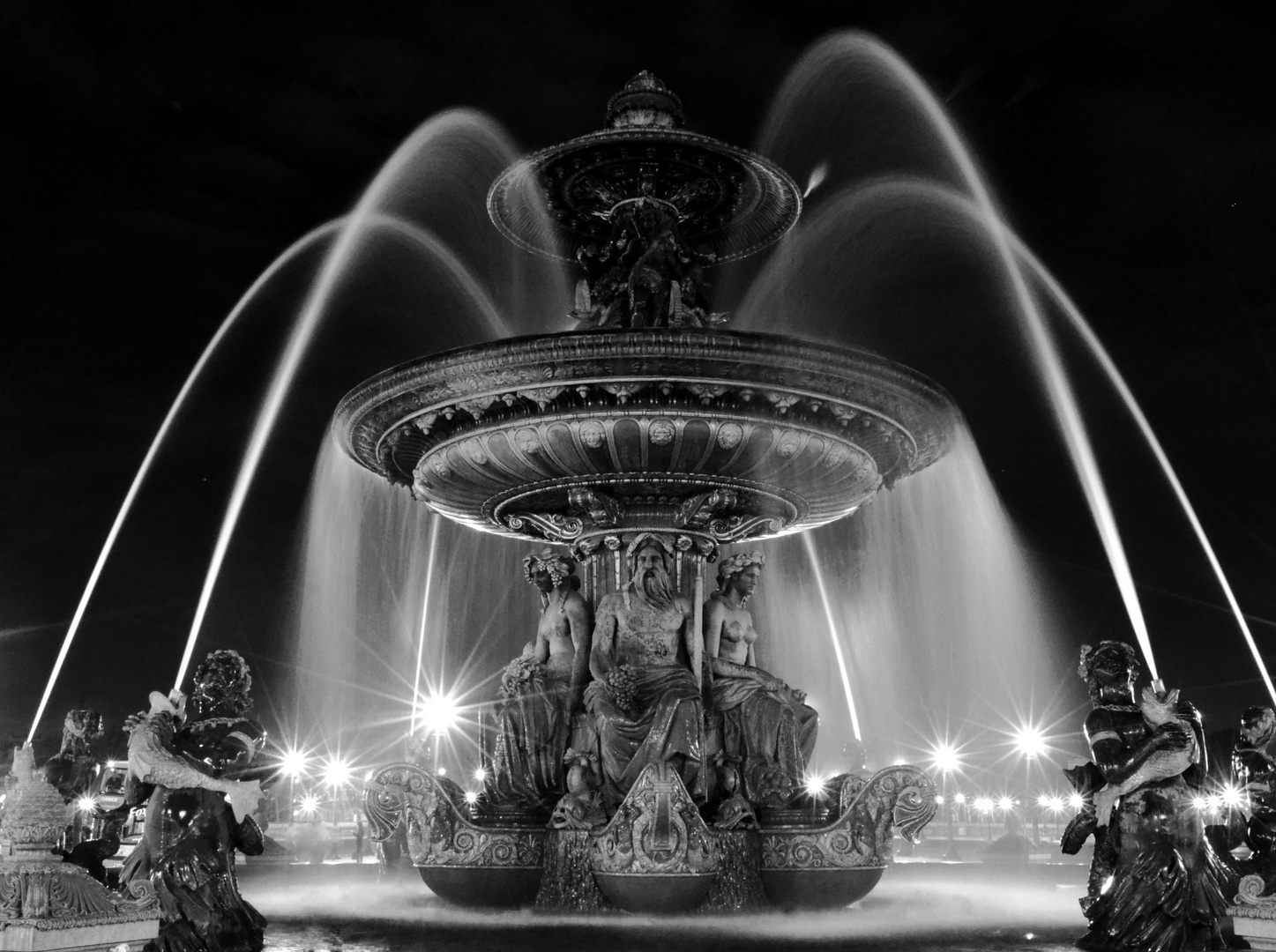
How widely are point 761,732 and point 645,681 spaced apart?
1.05 meters

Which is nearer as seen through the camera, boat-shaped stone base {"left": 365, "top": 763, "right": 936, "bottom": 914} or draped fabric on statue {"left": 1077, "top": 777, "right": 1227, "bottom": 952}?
draped fabric on statue {"left": 1077, "top": 777, "right": 1227, "bottom": 952}

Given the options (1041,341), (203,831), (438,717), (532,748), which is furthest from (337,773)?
(203,831)

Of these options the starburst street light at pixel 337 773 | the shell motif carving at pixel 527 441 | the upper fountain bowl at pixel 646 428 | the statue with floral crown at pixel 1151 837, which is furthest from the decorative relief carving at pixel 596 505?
the starburst street light at pixel 337 773

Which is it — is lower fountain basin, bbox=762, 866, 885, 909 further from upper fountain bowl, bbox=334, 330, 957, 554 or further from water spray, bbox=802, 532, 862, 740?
water spray, bbox=802, 532, 862, 740

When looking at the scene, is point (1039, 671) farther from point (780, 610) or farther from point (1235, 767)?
point (1235, 767)

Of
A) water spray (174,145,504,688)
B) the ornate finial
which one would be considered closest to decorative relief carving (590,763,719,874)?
the ornate finial

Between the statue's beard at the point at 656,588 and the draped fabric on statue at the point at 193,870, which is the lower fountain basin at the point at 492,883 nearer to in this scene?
the statue's beard at the point at 656,588

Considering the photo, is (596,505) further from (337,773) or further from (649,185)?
(337,773)

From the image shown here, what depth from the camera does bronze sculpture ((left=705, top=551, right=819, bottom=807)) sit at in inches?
377

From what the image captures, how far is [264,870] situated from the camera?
12.8m

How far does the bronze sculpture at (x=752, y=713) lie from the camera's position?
9586 millimetres

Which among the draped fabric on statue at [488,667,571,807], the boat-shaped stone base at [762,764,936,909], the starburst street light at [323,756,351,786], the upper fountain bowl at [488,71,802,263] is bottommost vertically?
the boat-shaped stone base at [762,764,936,909]

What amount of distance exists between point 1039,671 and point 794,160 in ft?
75.5

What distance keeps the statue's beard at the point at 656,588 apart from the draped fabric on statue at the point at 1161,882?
13.1 ft
